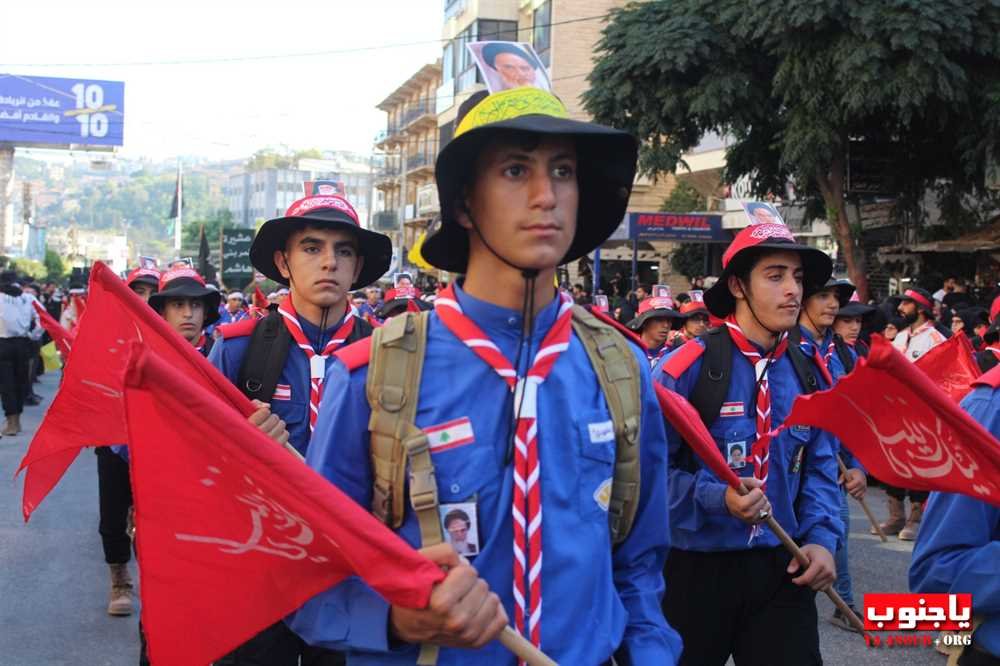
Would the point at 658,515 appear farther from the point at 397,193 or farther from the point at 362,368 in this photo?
the point at 397,193

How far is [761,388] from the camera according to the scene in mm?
4938

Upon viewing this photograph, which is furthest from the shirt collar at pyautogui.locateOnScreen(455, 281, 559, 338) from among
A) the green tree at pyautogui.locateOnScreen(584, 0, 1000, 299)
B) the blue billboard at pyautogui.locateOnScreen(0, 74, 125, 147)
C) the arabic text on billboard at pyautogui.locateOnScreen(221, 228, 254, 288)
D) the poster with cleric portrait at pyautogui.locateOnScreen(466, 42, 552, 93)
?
the blue billboard at pyautogui.locateOnScreen(0, 74, 125, 147)

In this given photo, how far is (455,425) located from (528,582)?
0.37 m

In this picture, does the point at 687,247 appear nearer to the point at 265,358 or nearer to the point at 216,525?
the point at 265,358

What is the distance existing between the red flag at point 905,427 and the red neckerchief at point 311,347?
6.29 feet

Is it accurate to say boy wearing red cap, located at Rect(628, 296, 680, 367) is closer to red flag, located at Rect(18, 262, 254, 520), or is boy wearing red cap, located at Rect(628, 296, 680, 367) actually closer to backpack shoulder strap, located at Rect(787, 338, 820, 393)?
backpack shoulder strap, located at Rect(787, 338, 820, 393)

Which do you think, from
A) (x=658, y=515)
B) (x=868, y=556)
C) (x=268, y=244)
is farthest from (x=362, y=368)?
(x=868, y=556)

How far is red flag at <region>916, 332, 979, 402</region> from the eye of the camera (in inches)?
380

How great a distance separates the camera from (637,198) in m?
43.6

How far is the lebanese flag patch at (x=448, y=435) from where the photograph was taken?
8.59 feet

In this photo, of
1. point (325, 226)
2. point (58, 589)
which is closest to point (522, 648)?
point (325, 226)

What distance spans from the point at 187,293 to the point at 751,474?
4172 mm

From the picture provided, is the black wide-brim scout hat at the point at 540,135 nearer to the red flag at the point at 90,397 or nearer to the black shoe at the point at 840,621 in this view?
the red flag at the point at 90,397

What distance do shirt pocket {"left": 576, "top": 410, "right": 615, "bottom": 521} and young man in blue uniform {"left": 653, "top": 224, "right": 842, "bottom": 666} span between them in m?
1.69
